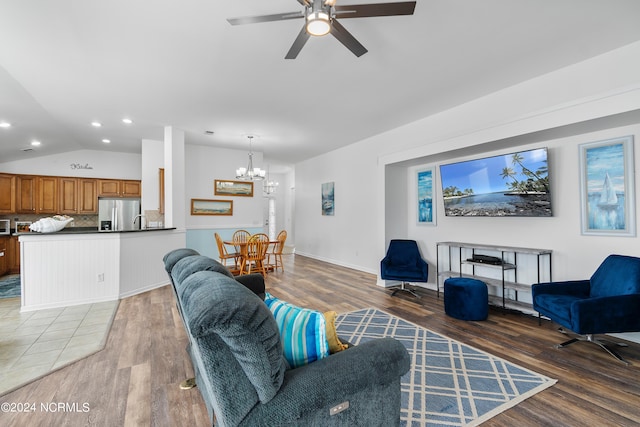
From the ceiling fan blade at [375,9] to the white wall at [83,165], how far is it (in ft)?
24.0

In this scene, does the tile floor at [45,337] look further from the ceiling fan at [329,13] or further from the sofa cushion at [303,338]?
the ceiling fan at [329,13]

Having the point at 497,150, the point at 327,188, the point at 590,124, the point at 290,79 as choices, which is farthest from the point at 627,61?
the point at 327,188

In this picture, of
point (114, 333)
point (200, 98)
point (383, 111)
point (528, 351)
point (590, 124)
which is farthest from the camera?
point (383, 111)

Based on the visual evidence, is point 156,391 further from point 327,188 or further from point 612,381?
point 327,188

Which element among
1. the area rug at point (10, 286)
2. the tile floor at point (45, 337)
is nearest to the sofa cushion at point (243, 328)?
the tile floor at point (45, 337)

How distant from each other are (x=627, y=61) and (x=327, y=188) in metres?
5.72

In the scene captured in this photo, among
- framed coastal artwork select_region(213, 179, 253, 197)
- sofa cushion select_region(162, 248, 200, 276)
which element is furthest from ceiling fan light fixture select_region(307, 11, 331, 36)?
framed coastal artwork select_region(213, 179, 253, 197)

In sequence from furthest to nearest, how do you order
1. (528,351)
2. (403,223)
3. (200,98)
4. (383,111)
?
(403,223)
(383,111)
(200,98)
(528,351)

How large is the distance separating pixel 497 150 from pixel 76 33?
4.97 metres

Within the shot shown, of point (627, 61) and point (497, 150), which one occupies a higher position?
point (627, 61)

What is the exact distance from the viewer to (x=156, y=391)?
216 centimetres

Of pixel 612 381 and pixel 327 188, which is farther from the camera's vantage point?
pixel 327 188

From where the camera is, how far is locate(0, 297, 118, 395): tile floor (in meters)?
2.47

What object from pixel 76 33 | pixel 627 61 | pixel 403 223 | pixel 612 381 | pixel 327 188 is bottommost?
A: pixel 612 381
